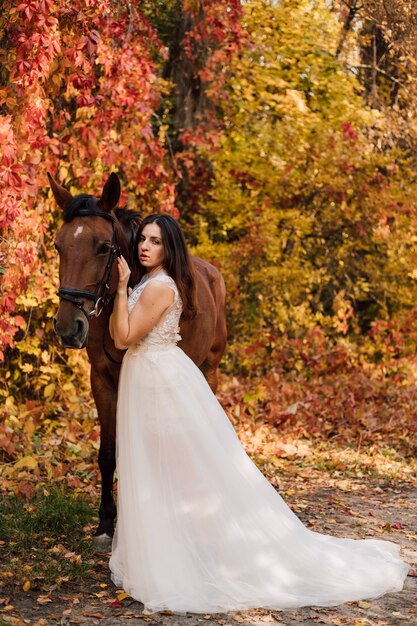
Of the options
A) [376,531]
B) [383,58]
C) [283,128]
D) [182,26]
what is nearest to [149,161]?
[283,128]

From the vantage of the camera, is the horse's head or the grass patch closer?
the horse's head

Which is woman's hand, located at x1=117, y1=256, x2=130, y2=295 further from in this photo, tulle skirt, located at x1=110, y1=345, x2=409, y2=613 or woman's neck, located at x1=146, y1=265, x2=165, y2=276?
tulle skirt, located at x1=110, y1=345, x2=409, y2=613

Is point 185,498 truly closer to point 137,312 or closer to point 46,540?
point 137,312

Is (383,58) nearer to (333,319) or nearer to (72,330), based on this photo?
(333,319)

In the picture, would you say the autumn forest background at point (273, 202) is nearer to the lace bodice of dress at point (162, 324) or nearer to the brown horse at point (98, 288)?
the brown horse at point (98, 288)

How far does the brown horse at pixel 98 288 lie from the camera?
13.1ft

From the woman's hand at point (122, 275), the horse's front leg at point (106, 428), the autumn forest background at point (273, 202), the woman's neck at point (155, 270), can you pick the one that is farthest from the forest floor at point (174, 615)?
the autumn forest background at point (273, 202)

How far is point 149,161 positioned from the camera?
26.7 feet

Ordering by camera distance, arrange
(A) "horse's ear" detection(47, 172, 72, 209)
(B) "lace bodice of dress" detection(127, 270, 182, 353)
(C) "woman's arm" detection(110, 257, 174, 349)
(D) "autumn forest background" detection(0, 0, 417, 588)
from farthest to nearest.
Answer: (D) "autumn forest background" detection(0, 0, 417, 588)
(A) "horse's ear" detection(47, 172, 72, 209)
(B) "lace bodice of dress" detection(127, 270, 182, 353)
(C) "woman's arm" detection(110, 257, 174, 349)

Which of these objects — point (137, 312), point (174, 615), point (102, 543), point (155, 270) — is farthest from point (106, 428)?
point (174, 615)

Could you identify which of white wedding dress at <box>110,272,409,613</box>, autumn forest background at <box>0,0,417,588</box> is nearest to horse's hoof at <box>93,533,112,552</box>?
white wedding dress at <box>110,272,409,613</box>

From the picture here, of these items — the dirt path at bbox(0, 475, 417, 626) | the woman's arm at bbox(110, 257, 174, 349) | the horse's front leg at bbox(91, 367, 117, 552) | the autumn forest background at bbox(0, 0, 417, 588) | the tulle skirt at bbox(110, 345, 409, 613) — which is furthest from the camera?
the autumn forest background at bbox(0, 0, 417, 588)

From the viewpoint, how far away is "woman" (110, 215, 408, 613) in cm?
396

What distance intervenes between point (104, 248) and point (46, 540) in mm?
1910
